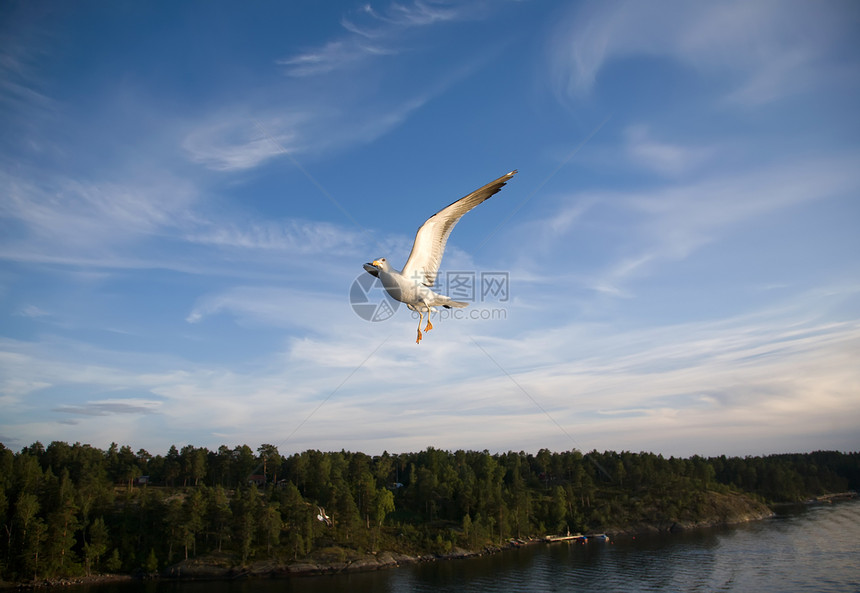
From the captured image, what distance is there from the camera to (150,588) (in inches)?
2280

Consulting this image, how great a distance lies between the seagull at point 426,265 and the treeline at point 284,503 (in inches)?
2242

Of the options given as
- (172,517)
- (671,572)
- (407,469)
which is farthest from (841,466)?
(172,517)

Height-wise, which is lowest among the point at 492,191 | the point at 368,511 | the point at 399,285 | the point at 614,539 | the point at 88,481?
the point at 614,539

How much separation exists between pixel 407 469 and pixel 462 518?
37.1 metres

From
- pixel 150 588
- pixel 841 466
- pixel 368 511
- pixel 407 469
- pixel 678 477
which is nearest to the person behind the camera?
pixel 150 588

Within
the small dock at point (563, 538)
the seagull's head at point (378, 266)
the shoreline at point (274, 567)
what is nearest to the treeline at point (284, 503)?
the shoreline at point (274, 567)

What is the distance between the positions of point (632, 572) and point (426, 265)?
61.4 m

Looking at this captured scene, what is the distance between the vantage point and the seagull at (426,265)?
12.8m

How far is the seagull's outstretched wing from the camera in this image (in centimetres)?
1295

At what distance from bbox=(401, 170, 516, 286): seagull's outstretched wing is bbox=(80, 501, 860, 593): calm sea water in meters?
51.2

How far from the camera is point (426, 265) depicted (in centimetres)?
1387

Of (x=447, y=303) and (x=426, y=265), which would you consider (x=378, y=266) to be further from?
(x=447, y=303)

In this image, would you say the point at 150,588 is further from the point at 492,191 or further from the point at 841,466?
the point at 841,466

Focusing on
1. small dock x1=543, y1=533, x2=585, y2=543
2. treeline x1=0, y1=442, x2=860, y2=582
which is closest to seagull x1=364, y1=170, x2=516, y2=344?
treeline x1=0, y1=442, x2=860, y2=582
